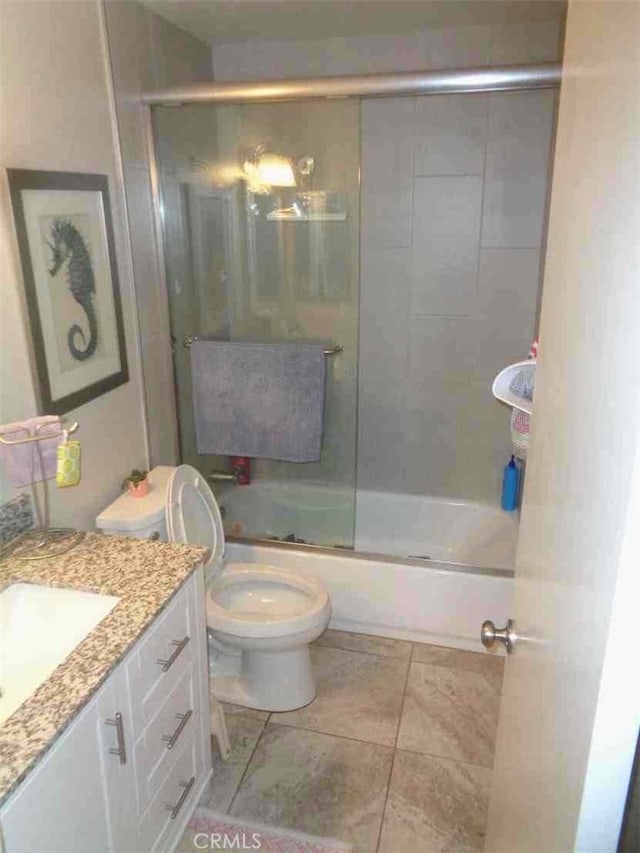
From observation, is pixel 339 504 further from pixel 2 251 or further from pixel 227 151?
pixel 2 251

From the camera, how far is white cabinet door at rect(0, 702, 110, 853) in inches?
42.0

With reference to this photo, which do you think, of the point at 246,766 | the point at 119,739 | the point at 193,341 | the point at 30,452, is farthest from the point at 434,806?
the point at 193,341

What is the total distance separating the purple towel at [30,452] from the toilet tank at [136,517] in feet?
1.32

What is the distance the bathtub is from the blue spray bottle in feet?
0.21

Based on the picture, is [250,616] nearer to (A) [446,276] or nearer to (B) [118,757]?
(B) [118,757]

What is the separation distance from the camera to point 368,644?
2.58m

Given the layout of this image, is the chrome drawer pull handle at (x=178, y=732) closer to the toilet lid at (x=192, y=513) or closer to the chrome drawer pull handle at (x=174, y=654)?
the chrome drawer pull handle at (x=174, y=654)

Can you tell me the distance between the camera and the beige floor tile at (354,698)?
2.18 m

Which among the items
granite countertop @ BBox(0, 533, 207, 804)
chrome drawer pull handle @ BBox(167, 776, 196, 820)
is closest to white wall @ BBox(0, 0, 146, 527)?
granite countertop @ BBox(0, 533, 207, 804)

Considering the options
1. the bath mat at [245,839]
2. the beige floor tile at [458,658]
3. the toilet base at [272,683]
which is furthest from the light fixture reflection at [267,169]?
the bath mat at [245,839]

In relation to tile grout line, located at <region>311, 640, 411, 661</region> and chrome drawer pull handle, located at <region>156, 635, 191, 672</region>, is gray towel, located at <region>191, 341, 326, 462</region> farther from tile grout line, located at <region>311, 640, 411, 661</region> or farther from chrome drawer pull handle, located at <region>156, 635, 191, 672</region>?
chrome drawer pull handle, located at <region>156, 635, 191, 672</region>

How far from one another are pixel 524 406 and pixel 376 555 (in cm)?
150

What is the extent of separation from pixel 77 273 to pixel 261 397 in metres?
0.91

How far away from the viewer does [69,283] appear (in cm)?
190
